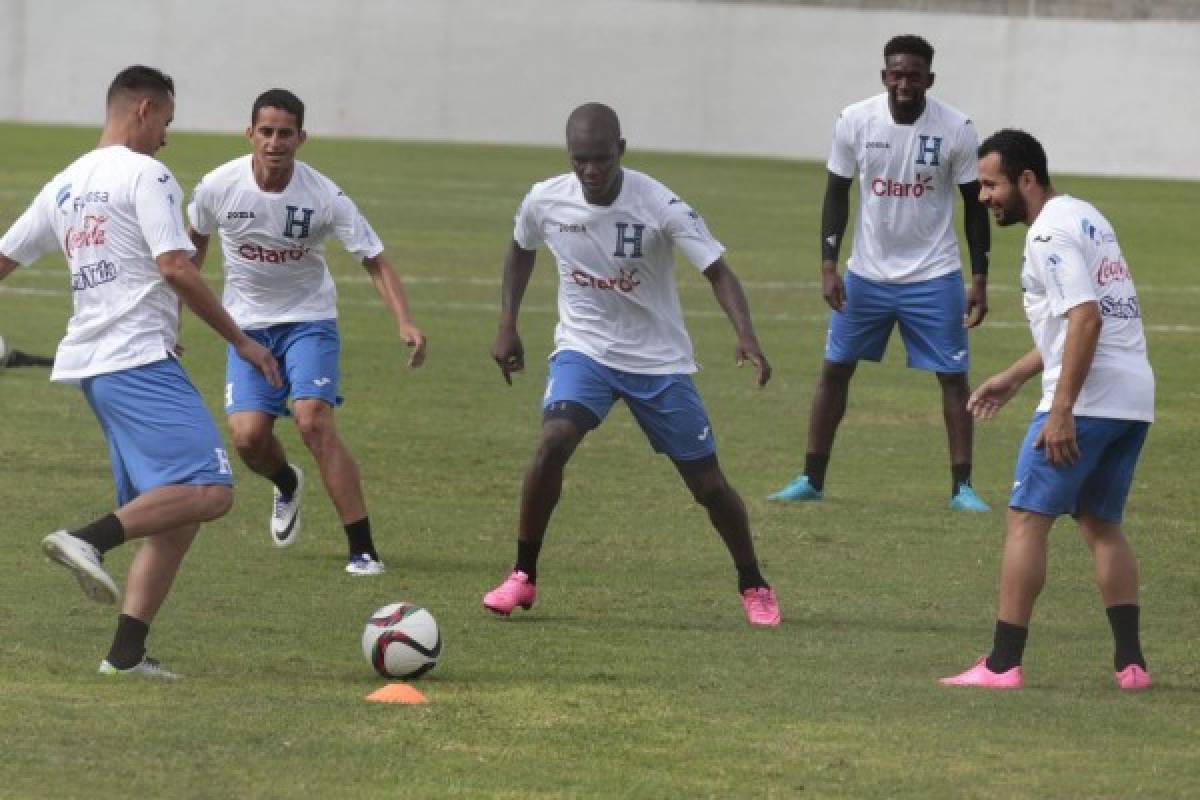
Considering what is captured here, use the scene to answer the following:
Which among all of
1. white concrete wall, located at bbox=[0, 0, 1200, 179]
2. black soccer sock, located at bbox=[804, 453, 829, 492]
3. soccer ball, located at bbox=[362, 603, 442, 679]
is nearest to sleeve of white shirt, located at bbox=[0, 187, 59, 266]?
soccer ball, located at bbox=[362, 603, 442, 679]

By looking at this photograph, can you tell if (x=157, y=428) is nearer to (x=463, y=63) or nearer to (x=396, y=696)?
(x=396, y=696)

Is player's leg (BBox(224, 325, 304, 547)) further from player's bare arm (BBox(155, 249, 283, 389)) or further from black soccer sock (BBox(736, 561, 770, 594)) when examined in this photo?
player's bare arm (BBox(155, 249, 283, 389))

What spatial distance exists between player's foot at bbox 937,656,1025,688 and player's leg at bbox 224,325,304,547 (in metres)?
3.85

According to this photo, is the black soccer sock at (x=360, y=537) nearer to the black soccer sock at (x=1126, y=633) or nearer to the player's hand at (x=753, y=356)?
the player's hand at (x=753, y=356)

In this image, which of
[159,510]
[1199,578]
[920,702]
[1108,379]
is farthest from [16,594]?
[1199,578]

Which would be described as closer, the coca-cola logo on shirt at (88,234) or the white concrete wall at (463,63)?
the coca-cola logo on shirt at (88,234)

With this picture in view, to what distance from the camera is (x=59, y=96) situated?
52344 mm

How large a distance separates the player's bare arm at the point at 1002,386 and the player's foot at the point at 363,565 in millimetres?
3134

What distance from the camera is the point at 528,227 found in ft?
33.8

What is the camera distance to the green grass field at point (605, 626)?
295 inches

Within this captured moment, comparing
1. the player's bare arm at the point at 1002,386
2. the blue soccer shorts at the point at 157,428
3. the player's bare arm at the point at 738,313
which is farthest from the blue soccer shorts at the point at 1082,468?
the blue soccer shorts at the point at 157,428

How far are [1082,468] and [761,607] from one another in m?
1.86

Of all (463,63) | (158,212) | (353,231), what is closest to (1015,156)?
(158,212)

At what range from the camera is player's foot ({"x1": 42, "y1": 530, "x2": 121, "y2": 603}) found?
8.08m
